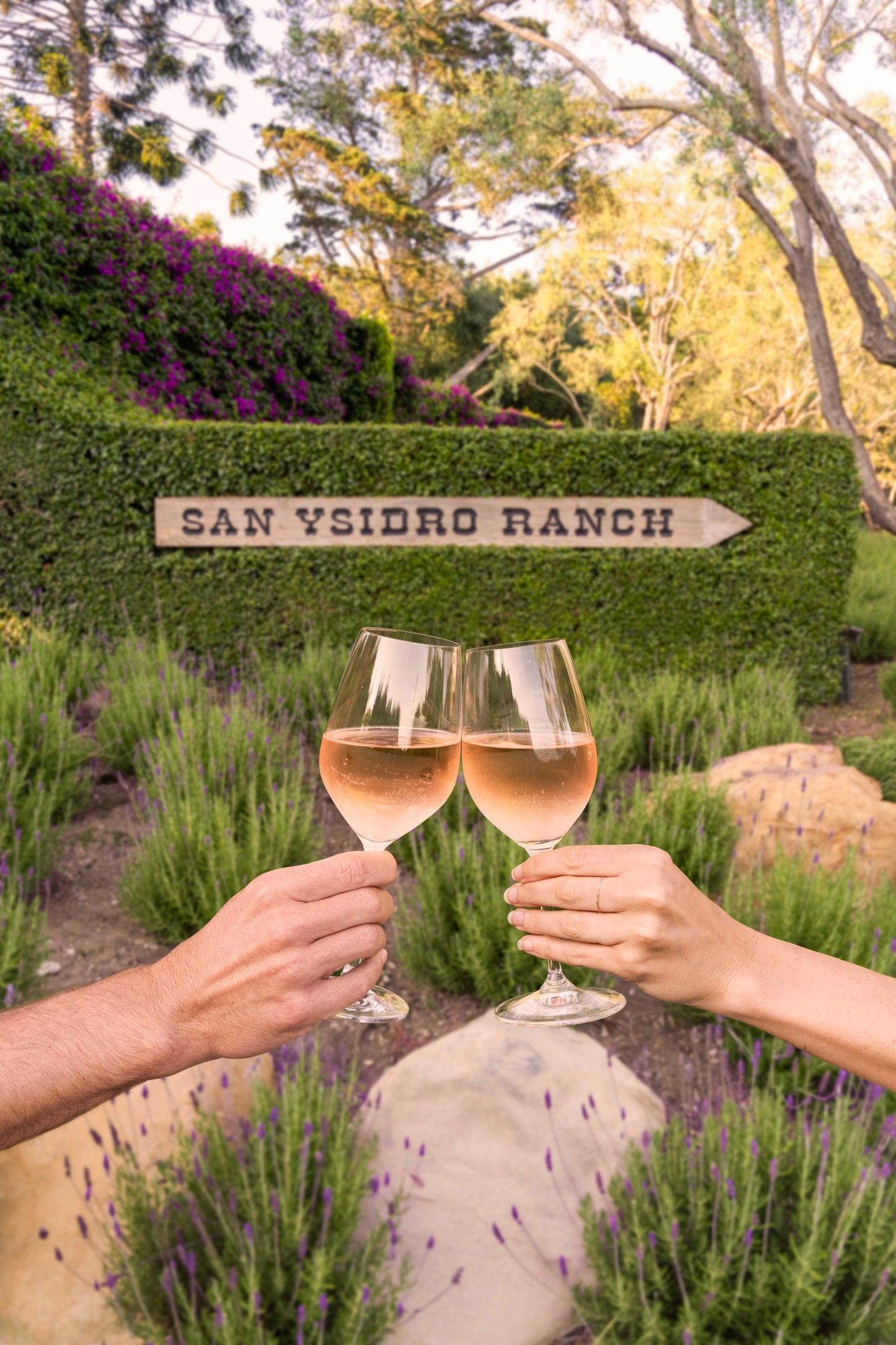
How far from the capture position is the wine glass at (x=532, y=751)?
119cm

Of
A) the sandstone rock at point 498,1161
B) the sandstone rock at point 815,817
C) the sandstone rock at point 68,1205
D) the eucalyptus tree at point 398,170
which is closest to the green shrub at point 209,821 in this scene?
the sandstone rock at point 68,1205

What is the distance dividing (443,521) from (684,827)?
12.5 feet

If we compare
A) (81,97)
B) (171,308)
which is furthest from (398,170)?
(171,308)

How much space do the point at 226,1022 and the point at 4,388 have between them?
6801 millimetres

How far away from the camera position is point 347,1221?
210 cm

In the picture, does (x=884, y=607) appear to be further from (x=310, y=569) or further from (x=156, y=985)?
(x=156, y=985)

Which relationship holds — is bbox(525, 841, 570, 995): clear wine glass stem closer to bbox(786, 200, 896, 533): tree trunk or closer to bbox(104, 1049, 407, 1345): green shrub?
bbox(104, 1049, 407, 1345): green shrub

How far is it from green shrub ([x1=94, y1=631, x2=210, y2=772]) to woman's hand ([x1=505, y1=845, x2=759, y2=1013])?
3408mm

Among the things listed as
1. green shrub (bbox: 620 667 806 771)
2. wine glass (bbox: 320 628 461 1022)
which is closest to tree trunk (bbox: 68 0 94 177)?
green shrub (bbox: 620 667 806 771)

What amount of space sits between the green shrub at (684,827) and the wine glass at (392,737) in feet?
7.20

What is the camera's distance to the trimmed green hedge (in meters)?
6.64

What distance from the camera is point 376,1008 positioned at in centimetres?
120

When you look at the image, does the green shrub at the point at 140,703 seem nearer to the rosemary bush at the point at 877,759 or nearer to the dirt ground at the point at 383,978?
the dirt ground at the point at 383,978

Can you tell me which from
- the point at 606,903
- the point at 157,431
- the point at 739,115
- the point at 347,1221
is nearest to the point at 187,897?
the point at 347,1221
